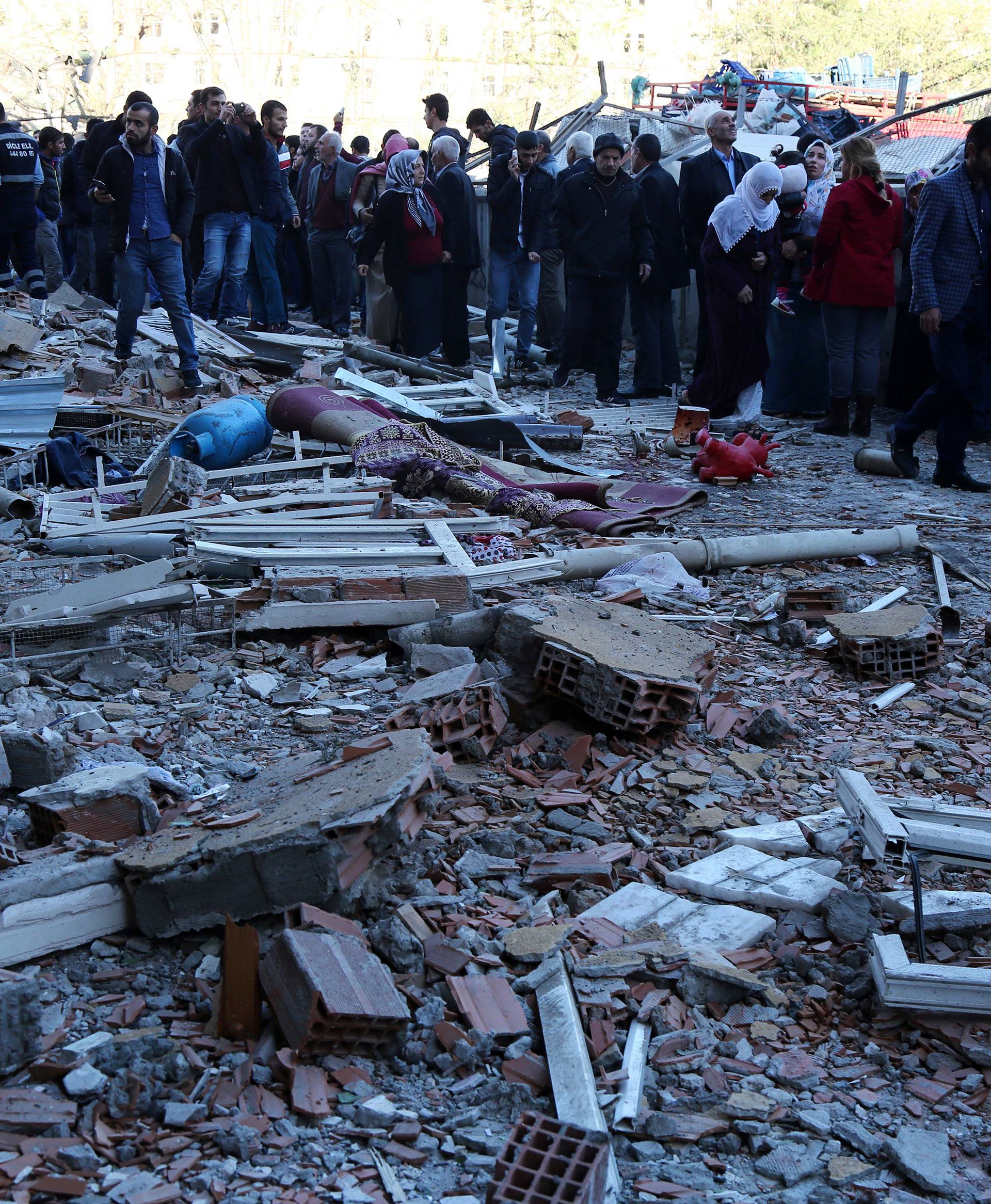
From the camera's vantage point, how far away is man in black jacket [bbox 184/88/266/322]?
11547 mm

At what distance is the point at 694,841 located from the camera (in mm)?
3545

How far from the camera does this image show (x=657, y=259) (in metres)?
10.8

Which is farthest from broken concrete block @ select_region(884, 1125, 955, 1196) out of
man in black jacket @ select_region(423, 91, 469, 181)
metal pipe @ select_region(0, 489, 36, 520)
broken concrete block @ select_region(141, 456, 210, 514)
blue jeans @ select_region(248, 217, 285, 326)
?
blue jeans @ select_region(248, 217, 285, 326)

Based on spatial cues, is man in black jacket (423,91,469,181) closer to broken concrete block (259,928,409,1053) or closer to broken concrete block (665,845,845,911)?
broken concrete block (665,845,845,911)

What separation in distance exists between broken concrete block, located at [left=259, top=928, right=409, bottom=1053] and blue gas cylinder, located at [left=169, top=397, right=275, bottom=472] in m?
5.11

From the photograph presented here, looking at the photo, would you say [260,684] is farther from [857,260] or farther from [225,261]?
[225,261]

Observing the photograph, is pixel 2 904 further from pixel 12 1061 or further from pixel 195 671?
pixel 195 671

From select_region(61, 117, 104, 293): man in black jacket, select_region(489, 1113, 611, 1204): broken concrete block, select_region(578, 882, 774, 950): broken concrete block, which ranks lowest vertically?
select_region(578, 882, 774, 950): broken concrete block

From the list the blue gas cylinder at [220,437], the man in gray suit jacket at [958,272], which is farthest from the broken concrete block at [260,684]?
the man in gray suit jacket at [958,272]

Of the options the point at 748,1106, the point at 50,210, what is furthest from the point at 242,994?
the point at 50,210

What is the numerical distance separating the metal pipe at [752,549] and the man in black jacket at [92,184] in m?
5.72

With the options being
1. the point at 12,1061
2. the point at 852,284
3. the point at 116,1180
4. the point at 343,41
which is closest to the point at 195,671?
the point at 12,1061

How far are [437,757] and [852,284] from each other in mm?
6706

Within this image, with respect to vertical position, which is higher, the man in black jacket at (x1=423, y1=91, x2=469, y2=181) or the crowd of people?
the man in black jacket at (x1=423, y1=91, x2=469, y2=181)
